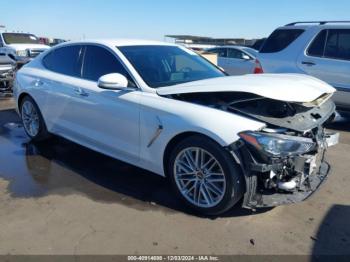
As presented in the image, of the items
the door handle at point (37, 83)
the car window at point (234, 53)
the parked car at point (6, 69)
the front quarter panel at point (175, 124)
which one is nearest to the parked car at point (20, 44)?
the parked car at point (6, 69)

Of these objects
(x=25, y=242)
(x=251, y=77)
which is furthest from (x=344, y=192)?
(x=25, y=242)

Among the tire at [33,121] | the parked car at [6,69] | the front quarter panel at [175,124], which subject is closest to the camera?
the front quarter panel at [175,124]

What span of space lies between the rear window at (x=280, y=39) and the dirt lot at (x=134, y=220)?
346cm

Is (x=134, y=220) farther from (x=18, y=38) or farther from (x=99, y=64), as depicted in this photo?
(x=18, y=38)

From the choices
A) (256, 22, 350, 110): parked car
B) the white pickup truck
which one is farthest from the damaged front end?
the white pickup truck

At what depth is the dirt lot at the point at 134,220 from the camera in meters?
3.43

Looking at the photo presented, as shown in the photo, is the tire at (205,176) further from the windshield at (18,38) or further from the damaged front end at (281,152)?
the windshield at (18,38)

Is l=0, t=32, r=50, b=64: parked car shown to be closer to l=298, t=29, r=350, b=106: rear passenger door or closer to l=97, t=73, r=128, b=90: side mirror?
l=298, t=29, r=350, b=106: rear passenger door

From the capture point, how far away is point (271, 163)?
11.5ft

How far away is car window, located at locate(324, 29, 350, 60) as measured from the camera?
7301 millimetres

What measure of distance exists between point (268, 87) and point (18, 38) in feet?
51.0

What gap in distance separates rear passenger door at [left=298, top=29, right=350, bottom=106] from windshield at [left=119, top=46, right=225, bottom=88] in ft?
9.77

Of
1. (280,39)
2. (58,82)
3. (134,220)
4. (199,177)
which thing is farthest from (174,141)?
(280,39)

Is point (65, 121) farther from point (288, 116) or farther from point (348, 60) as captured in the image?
point (348, 60)
